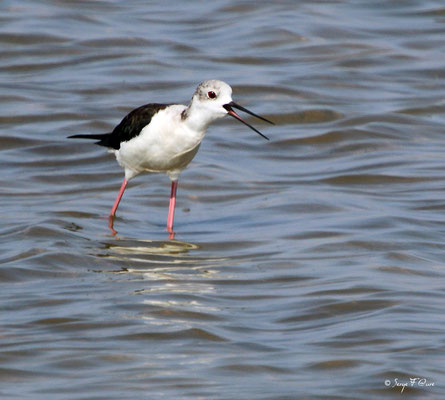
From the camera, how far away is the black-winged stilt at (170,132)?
869 centimetres

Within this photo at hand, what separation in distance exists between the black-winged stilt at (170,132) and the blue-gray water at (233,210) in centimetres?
51

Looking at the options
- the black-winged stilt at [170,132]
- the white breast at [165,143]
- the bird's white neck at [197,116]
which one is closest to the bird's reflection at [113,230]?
the black-winged stilt at [170,132]

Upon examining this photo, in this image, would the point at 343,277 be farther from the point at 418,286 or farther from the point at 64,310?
the point at 64,310

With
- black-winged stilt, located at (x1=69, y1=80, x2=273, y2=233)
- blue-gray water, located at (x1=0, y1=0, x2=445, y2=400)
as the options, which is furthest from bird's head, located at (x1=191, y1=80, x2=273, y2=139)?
blue-gray water, located at (x1=0, y1=0, x2=445, y2=400)

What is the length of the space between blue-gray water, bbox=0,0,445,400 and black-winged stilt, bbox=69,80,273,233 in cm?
51

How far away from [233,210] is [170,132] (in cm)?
129

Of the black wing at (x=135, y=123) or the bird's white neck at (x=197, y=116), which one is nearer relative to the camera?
the bird's white neck at (x=197, y=116)

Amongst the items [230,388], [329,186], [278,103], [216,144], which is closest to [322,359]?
[230,388]

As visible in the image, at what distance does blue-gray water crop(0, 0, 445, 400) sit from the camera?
617 centimetres

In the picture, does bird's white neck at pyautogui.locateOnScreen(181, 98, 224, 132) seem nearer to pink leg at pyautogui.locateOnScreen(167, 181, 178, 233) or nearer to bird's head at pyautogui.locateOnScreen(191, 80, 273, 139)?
bird's head at pyautogui.locateOnScreen(191, 80, 273, 139)

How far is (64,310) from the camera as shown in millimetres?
7027

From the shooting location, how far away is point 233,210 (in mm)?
10047

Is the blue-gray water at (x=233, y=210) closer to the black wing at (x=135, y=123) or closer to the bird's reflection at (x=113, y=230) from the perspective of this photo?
the bird's reflection at (x=113, y=230)

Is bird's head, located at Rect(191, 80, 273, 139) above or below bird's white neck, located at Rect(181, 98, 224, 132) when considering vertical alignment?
above
